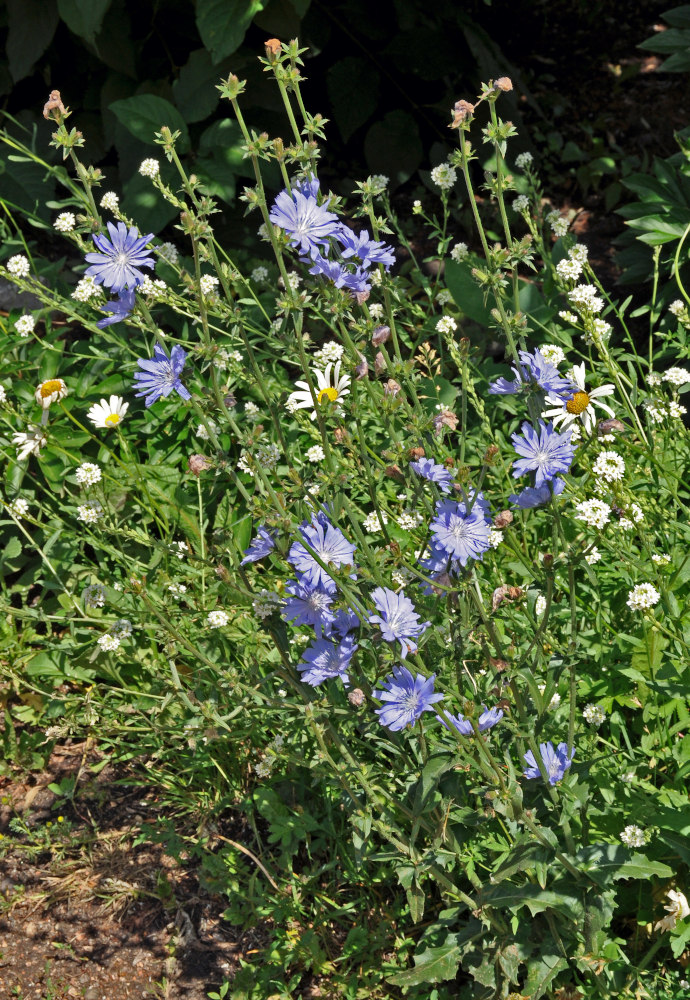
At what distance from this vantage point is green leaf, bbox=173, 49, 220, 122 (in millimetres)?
3512

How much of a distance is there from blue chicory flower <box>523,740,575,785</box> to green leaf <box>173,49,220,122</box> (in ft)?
8.73

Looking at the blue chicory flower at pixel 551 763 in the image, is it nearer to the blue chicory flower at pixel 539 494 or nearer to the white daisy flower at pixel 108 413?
the blue chicory flower at pixel 539 494

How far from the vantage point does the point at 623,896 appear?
2100mm

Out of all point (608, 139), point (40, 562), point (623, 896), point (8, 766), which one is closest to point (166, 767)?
point (8, 766)

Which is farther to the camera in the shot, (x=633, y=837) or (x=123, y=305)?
(x=633, y=837)

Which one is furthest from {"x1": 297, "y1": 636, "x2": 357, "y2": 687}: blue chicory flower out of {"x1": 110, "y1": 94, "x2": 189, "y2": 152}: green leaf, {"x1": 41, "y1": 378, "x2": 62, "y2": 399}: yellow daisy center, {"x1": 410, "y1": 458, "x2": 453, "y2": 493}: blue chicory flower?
{"x1": 110, "y1": 94, "x2": 189, "y2": 152}: green leaf

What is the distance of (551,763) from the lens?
71.9 inches

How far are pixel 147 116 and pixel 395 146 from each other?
1.17m

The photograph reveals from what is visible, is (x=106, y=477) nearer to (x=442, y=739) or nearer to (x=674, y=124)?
(x=442, y=739)

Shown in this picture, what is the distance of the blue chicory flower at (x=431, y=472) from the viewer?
5.19ft

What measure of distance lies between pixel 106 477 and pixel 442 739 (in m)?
1.31

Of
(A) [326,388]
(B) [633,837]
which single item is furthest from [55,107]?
(B) [633,837]

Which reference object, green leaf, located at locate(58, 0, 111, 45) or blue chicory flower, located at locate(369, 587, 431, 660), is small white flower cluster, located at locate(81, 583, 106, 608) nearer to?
blue chicory flower, located at locate(369, 587, 431, 660)

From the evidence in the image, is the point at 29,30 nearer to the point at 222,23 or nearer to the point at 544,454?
the point at 222,23
